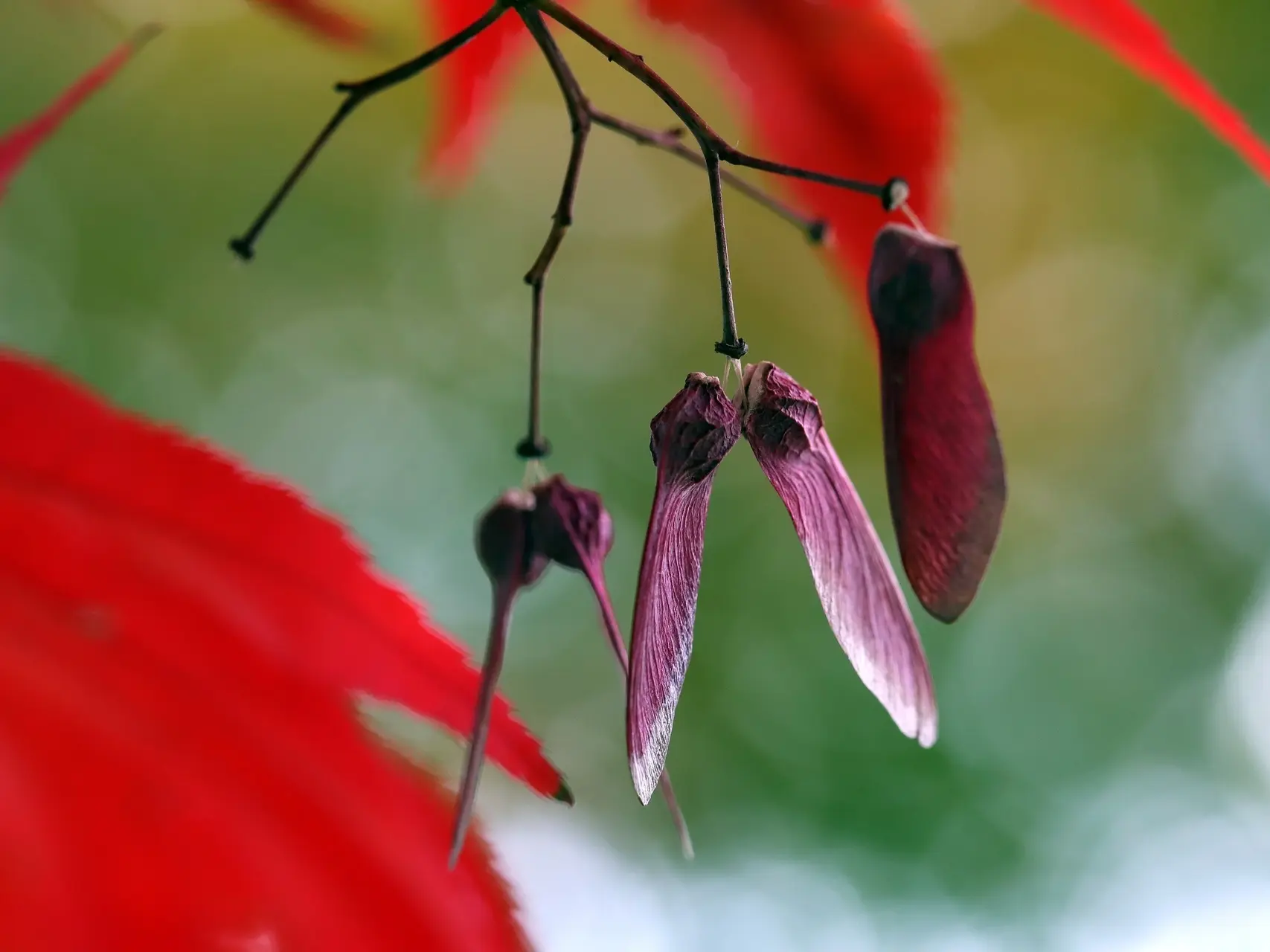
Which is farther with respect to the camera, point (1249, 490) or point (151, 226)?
point (1249, 490)

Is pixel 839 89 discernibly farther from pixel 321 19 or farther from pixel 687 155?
pixel 321 19

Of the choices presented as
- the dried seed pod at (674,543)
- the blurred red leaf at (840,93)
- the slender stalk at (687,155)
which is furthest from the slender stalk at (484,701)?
the blurred red leaf at (840,93)

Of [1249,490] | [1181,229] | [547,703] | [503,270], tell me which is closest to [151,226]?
[503,270]

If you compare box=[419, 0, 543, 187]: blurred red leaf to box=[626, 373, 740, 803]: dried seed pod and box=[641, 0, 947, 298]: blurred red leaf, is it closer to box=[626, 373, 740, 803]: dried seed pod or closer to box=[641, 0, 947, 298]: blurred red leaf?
box=[641, 0, 947, 298]: blurred red leaf

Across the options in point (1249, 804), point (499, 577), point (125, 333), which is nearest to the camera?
Result: point (499, 577)

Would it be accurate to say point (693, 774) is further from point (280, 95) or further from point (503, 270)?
point (280, 95)

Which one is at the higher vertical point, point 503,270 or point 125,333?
point 503,270

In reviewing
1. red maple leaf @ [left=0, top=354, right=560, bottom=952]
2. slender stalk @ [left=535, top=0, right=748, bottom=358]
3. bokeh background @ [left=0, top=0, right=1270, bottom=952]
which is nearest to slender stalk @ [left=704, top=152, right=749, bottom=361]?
slender stalk @ [left=535, top=0, right=748, bottom=358]
